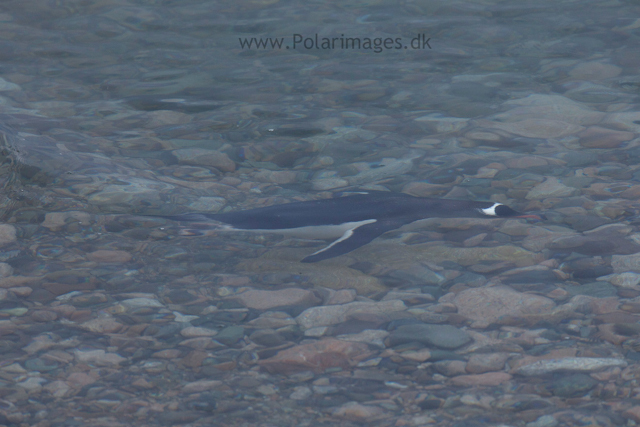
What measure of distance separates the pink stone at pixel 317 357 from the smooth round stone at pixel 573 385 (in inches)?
40.4

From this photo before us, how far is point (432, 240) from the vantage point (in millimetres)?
5059

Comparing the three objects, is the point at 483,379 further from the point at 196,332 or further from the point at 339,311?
the point at 196,332

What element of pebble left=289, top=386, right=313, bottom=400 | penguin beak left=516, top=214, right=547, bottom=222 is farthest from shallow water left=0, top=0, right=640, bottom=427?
penguin beak left=516, top=214, right=547, bottom=222

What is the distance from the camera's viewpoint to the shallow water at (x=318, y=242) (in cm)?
344

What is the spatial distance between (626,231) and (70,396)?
13.3ft

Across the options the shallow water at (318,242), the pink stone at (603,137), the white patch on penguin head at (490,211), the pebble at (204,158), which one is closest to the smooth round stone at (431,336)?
the shallow water at (318,242)

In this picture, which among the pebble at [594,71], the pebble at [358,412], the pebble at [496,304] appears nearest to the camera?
the pebble at [358,412]

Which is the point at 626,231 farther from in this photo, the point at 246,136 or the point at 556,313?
the point at 246,136

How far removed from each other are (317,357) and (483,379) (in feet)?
3.02

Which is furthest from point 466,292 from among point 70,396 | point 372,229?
point 70,396

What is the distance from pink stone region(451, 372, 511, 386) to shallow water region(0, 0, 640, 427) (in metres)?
0.02

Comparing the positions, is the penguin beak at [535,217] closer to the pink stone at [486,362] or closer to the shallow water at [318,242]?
the shallow water at [318,242]

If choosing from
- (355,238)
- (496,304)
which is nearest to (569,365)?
(496,304)

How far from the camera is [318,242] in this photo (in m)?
5.06
